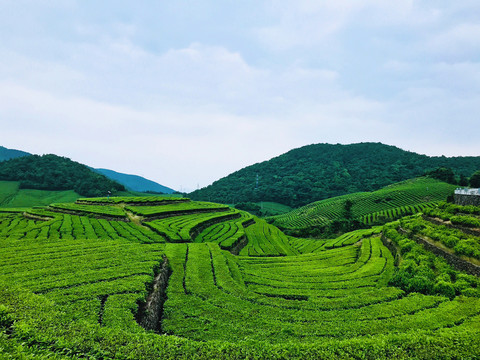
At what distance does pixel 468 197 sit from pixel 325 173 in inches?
5463

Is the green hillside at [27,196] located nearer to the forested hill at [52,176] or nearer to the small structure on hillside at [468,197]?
the forested hill at [52,176]

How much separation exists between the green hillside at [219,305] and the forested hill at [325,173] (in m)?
122

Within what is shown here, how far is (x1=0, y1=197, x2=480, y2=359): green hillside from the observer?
7.69 meters

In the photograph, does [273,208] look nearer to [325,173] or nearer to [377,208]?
[325,173]

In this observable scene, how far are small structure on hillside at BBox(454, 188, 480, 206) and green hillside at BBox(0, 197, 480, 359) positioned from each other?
230 cm

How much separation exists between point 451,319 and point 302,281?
26.6 ft

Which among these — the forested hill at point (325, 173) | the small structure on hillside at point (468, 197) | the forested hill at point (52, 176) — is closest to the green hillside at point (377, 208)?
the small structure on hillside at point (468, 197)

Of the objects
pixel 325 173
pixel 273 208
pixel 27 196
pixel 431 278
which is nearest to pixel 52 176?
pixel 27 196

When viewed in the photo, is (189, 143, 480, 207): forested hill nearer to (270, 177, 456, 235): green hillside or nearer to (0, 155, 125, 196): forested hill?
(270, 177, 456, 235): green hillside

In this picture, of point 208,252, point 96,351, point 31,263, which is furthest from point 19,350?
point 208,252

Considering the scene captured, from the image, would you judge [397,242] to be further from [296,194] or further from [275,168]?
[275,168]

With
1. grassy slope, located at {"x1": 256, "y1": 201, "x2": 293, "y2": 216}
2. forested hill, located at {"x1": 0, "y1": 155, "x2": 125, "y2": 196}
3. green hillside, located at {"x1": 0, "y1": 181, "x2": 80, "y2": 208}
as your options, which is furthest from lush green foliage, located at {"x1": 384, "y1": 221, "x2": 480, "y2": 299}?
forested hill, located at {"x1": 0, "y1": 155, "x2": 125, "y2": 196}

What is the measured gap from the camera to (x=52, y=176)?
103875 millimetres

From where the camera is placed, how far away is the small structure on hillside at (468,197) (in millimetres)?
22325
